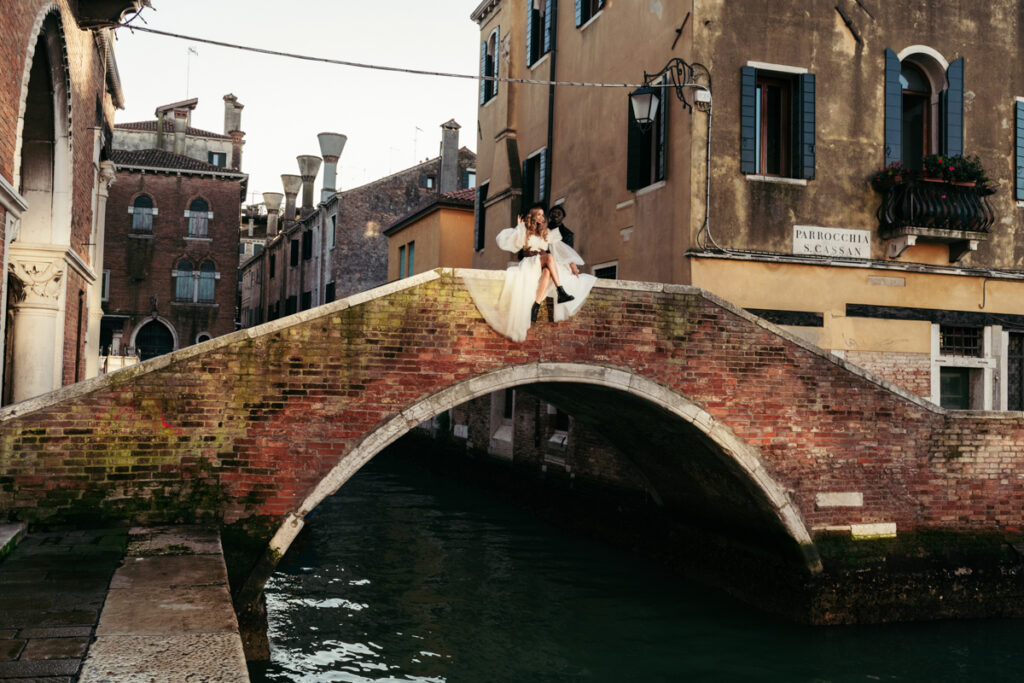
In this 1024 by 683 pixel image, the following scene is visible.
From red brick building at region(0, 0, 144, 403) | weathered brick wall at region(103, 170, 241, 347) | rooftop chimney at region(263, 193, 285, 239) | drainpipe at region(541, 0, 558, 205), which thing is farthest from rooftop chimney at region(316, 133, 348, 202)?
red brick building at region(0, 0, 144, 403)

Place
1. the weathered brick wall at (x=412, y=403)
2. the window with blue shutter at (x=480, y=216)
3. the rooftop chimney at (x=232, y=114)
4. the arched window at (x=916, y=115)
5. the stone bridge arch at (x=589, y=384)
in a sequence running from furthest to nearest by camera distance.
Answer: the rooftop chimney at (x=232, y=114) → the window with blue shutter at (x=480, y=216) → the arched window at (x=916, y=115) → the stone bridge arch at (x=589, y=384) → the weathered brick wall at (x=412, y=403)

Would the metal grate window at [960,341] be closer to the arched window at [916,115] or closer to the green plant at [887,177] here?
the green plant at [887,177]

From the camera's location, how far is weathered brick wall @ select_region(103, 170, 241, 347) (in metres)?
28.0

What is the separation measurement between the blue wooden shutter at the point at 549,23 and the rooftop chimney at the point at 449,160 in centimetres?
1027

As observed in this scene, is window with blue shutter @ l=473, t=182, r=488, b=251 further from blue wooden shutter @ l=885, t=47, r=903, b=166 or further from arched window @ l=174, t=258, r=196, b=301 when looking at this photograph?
arched window @ l=174, t=258, r=196, b=301

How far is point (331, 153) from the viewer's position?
94.2 ft

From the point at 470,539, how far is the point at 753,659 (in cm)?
501

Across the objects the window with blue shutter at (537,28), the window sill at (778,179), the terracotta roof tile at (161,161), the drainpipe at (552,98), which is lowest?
the window sill at (778,179)

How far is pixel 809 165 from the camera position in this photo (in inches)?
405

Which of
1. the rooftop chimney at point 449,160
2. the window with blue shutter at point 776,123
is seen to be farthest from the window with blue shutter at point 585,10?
the rooftop chimney at point 449,160

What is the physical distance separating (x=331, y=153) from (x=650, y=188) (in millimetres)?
19503

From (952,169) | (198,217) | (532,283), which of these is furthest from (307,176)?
(532,283)

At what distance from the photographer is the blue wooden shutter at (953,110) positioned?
10.8 m

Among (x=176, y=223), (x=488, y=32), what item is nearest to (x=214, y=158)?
(x=176, y=223)
